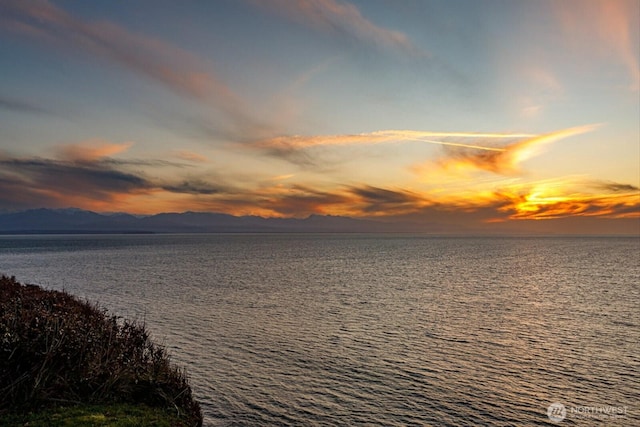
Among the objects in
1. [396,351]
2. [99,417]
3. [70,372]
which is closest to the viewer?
[99,417]

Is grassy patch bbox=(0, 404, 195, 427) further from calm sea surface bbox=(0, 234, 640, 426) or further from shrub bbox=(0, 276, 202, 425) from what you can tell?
calm sea surface bbox=(0, 234, 640, 426)

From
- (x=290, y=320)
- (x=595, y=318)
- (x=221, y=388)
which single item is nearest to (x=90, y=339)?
(x=221, y=388)

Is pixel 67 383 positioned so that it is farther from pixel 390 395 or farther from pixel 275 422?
pixel 390 395

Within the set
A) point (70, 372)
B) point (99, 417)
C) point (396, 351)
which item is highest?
point (70, 372)

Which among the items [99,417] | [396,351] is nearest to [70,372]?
[99,417]

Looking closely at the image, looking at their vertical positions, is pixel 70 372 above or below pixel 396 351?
above

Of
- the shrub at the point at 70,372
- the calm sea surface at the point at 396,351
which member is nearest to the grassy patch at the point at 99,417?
A: the shrub at the point at 70,372

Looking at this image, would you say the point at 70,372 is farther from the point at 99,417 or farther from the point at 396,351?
the point at 396,351

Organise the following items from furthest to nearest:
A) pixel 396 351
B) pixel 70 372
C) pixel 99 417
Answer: pixel 396 351, pixel 70 372, pixel 99 417

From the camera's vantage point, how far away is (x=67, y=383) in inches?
800

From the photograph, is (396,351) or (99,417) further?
(396,351)

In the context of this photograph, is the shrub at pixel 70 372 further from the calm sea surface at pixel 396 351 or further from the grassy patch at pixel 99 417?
the calm sea surface at pixel 396 351

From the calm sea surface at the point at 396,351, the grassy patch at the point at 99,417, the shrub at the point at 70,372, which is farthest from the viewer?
the calm sea surface at the point at 396,351

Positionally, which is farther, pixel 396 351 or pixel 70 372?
pixel 396 351
